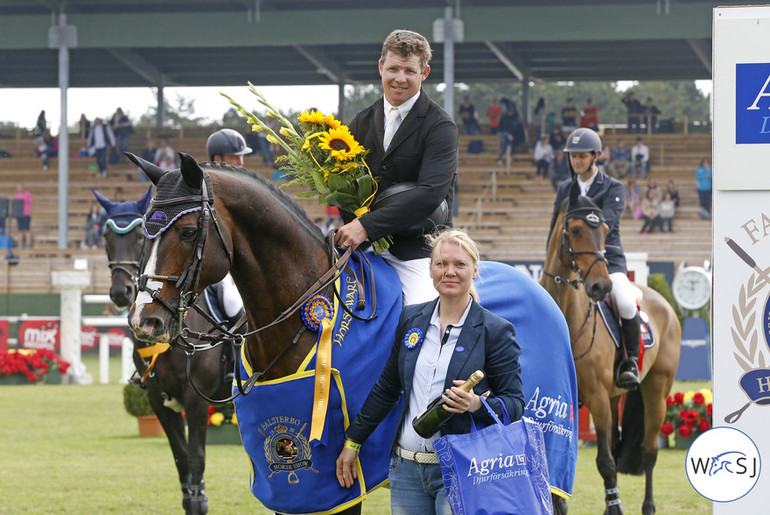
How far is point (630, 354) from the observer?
7.77m

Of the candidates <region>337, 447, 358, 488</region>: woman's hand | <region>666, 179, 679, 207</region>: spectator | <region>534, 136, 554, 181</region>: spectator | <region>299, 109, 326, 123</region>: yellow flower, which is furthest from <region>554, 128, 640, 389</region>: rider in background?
<region>534, 136, 554, 181</region>: spectator

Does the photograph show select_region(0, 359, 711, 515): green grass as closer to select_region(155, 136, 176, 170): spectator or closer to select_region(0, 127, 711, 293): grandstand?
select_region(0, 127, 711, 293): grandstand

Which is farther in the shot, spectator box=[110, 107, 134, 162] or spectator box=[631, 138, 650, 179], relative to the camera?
spectator box=[110, 107, 134, 162]

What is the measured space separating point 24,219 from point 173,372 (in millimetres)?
24296

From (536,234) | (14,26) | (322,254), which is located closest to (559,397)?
(322,254)

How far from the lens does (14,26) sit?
30000mm

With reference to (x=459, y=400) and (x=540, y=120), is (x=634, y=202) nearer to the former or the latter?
(x=540, y=120)

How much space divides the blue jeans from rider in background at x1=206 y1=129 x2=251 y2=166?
3.76 m

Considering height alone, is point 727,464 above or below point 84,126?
below

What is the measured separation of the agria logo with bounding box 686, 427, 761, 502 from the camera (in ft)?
12.9

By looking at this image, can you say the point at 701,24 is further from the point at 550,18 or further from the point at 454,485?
the point at 454,485

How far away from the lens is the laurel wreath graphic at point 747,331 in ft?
12.9

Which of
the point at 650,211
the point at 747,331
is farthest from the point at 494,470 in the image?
the point at 650,211

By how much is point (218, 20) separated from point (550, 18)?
30.8ft
